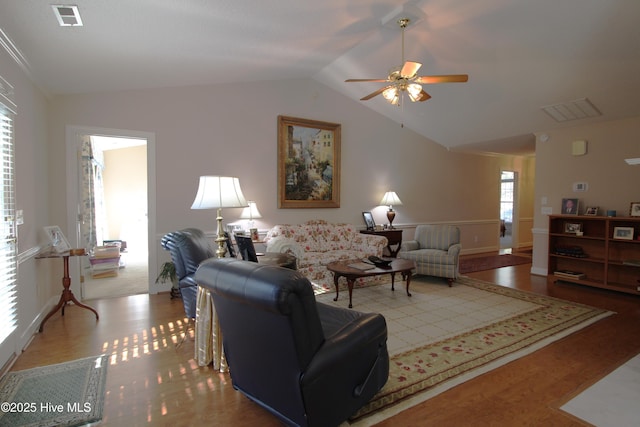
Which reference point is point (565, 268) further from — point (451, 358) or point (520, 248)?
point (451, 358)

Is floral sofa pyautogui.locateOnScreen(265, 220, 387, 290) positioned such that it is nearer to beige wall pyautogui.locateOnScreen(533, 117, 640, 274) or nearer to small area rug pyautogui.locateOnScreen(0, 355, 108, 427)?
small area rug pyautogui.locateOnScreen(0, 355, 108, 427)

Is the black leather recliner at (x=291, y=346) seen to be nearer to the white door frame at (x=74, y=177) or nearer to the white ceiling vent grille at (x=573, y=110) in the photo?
the white door frame at (x=74, y=177)

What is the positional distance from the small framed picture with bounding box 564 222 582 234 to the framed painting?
3.65 meters

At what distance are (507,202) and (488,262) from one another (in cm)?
364

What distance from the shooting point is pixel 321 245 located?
5379 mm

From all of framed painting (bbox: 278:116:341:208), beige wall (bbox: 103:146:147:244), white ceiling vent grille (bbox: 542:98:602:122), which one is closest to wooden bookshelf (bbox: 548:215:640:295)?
white ceiling vent grille (bbox: 542:98:602:122)

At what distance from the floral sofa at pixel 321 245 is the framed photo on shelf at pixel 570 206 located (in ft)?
9.34

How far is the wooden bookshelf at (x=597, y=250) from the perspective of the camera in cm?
450

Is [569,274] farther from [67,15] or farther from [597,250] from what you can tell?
[67,15]

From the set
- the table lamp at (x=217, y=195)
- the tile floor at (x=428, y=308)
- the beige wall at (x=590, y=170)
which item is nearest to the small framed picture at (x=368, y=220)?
the tile floor at (x=428, y=308)

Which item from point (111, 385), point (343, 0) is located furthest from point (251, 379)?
point (343, 0)

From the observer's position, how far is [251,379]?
1.90m

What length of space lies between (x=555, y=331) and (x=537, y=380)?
1.10 m

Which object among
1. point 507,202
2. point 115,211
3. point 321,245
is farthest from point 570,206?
point 115,211
